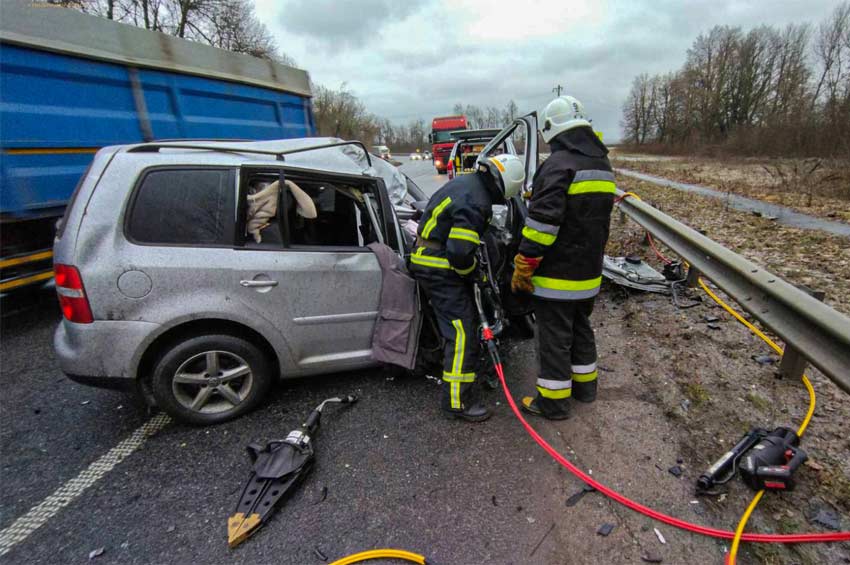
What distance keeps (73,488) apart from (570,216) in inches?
123

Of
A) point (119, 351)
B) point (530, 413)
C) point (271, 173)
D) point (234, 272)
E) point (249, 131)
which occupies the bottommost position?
point (530, 413)

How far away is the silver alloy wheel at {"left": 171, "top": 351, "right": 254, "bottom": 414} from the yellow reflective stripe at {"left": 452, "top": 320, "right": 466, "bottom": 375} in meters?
1.31

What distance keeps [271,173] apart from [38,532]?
2.17 metres

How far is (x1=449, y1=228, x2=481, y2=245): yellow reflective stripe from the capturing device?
97.2 inches

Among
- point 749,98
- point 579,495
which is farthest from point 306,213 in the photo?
point 749,98

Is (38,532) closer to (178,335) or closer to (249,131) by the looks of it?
(178,335)

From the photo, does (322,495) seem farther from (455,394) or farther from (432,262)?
(432,262)

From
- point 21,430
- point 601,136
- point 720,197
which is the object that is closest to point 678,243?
point 601,136

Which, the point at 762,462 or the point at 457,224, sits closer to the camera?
the point at 762,462

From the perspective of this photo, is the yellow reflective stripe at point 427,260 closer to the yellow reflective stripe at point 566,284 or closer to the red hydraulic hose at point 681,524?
the yellow reflective stripe at point 566,284

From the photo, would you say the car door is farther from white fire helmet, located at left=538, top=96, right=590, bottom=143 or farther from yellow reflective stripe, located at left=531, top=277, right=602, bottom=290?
white fire helmet, located at left=538, top=96, right=590, bottom=143

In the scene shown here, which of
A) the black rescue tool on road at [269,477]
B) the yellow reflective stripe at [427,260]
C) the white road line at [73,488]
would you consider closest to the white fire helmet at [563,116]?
the yellow reflective stripe at [427,260]

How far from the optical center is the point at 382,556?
1.75 m

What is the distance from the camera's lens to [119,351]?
2334 millimetres
